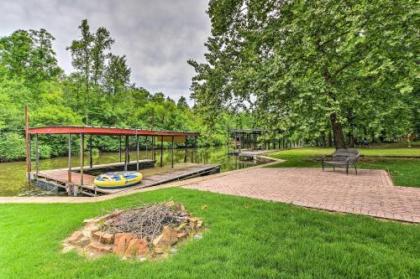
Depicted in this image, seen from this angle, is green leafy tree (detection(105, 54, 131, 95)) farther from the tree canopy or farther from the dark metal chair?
A: the dark metal chair

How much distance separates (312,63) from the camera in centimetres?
532

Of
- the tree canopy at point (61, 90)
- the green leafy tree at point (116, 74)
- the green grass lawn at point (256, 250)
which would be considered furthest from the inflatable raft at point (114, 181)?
the green leafy tree at point (116, 74)

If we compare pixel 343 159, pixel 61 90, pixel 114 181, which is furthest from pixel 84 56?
pixel 343 159

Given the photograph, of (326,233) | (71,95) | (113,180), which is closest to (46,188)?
(113,180)

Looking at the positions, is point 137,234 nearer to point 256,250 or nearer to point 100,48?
point 256,250

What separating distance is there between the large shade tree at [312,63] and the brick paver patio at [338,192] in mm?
2252

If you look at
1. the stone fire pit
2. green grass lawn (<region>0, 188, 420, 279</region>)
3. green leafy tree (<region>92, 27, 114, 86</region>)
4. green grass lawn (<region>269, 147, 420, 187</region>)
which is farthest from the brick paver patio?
green leafy tree (<region>92, 27, 114, 86</region>)

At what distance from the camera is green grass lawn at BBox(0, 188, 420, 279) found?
108 inches

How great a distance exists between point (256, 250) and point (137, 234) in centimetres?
174

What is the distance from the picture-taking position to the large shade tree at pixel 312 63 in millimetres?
3666

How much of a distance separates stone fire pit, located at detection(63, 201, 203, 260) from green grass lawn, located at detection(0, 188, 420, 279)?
0.68ft

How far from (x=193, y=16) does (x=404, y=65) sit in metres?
14.1

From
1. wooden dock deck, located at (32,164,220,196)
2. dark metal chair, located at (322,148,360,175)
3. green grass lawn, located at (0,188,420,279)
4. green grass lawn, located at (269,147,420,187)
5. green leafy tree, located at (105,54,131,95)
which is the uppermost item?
green leafy tree, located at (105,54,131,95)

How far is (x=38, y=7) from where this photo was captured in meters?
11.3
